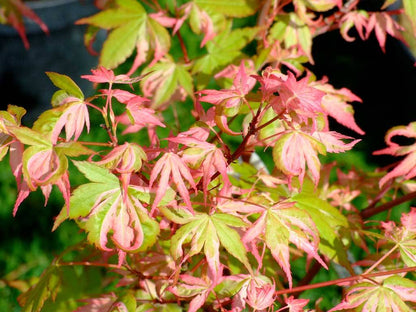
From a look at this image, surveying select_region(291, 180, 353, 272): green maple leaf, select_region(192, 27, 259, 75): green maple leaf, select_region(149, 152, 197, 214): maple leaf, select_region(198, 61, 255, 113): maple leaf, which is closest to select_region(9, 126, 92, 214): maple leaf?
select_region(149, 152, 197, 214): maple leaf

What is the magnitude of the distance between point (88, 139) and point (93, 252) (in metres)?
1.20

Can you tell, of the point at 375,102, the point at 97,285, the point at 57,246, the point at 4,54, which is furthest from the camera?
the point at 375,102

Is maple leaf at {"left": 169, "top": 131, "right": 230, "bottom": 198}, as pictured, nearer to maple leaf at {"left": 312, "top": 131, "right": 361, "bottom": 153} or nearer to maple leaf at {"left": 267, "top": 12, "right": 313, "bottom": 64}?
maple leaf at {"left": 312, "top": 131, "right": 361, "bottom": 153}

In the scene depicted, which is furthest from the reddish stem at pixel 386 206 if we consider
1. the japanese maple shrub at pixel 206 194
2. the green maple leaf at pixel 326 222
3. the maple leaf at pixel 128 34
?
the maple leaf at pixel 128 34

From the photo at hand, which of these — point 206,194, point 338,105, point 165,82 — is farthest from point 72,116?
point 338,105

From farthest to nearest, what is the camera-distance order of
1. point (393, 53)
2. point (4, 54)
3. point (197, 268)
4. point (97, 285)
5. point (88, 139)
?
point (393, 53) < point (4, 54) < point (88, 139) < point (97, 285) < point (197, 268)

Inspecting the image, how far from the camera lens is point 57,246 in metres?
1.86

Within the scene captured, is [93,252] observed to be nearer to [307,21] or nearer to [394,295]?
[394,295]

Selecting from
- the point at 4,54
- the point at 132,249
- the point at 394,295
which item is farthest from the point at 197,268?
the point at 4,54

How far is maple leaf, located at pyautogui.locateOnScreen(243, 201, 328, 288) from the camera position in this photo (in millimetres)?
776

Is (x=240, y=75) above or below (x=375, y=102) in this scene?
above

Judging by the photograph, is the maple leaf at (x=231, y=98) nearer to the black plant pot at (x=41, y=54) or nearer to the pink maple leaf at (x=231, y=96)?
the pink maple leaf at (x=231, y=96)

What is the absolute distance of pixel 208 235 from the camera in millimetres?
784

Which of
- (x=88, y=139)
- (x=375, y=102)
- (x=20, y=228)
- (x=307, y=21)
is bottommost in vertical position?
(x=20, y=228)
